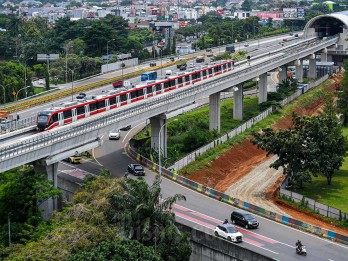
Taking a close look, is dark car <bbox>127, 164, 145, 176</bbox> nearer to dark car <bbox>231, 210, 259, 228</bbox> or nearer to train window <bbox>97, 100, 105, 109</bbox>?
train window <bbox>97, 100, 105, 109</bbox>

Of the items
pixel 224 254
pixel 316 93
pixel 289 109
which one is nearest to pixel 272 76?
pixel 316 93

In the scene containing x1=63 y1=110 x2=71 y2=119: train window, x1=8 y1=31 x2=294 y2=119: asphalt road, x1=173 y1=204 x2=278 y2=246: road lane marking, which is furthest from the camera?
x1=8 y1=31 x2=294 y2=119: asphalt road

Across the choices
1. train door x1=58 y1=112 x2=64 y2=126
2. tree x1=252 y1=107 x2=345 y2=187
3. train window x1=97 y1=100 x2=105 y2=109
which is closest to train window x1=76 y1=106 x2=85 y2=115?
train window x1=97 y1=100 x2=105 y2=109

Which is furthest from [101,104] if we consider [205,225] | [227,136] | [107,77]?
[107,77]

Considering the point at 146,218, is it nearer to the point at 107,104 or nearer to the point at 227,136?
the point at 107,104

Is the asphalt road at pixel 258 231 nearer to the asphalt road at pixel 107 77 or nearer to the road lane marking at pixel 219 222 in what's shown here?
the road lane marking at pixel 219 222
